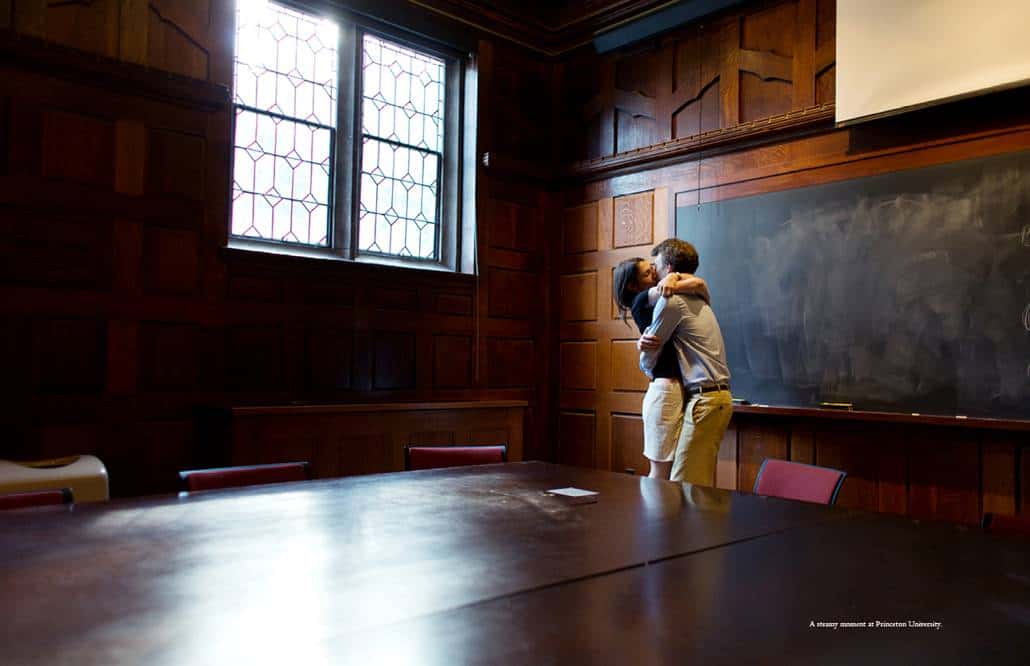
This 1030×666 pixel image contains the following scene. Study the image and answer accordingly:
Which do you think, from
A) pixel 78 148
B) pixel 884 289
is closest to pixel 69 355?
pixel 78 148

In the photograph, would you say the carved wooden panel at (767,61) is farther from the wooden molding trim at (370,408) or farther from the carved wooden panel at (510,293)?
the wooden molding trim at (370,408)

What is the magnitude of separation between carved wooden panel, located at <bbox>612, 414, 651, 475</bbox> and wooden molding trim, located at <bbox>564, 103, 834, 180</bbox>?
1800 millimetres

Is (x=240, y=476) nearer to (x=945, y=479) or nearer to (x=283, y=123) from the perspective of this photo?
(x=283, y=123)

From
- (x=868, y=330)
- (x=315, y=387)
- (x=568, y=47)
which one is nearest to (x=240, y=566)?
(x=315, y=387)

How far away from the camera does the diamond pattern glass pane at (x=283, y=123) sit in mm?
4473

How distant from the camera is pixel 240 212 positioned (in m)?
4.43

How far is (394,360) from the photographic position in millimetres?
4883

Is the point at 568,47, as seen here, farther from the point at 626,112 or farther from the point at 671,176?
the point at 671,176

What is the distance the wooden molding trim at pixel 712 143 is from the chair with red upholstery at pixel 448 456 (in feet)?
9.06

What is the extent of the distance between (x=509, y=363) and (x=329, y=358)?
1.46 m

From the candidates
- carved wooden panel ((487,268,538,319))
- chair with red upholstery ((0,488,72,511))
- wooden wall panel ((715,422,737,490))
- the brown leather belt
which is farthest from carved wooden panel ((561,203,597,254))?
chair with red upholstery ((0,488,72,511))

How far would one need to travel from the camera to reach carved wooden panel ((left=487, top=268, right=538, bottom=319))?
5.46 meters

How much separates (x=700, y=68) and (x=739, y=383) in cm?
214

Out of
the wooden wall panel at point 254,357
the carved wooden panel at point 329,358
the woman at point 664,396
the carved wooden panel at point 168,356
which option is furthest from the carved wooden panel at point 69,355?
the woman at point 664,396
